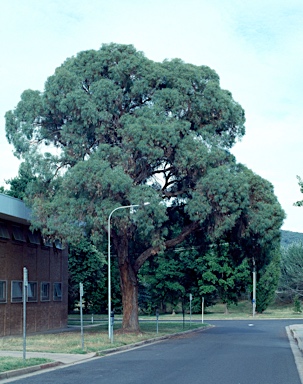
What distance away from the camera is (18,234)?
1569 inches

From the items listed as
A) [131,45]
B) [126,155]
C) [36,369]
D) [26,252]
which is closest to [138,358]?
[36,369]

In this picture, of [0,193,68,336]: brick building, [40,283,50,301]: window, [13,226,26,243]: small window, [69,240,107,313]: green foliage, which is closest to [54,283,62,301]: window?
[0,193,68,336]: brick building

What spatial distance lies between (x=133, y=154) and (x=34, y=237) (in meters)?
9.77

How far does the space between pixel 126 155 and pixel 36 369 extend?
1825 cm

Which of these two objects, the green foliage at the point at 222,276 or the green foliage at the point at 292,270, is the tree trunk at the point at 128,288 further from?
the green foliage at the point at 292,270

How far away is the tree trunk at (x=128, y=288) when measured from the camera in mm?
40094

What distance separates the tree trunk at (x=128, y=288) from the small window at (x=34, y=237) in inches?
219

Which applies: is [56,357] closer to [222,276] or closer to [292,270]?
[222,276]

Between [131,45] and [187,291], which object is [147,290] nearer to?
[187,291]

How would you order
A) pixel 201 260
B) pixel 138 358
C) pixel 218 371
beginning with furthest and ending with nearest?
pixel 201 260
pixel 138 358
pixel 218 371

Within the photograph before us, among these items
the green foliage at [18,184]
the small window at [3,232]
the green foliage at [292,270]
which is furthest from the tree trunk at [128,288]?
the green foliage at [292,270]

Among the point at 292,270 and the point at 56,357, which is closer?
the point at 56,357

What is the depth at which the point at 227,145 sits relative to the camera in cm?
4009

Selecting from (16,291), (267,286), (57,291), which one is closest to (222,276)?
(267,286)
